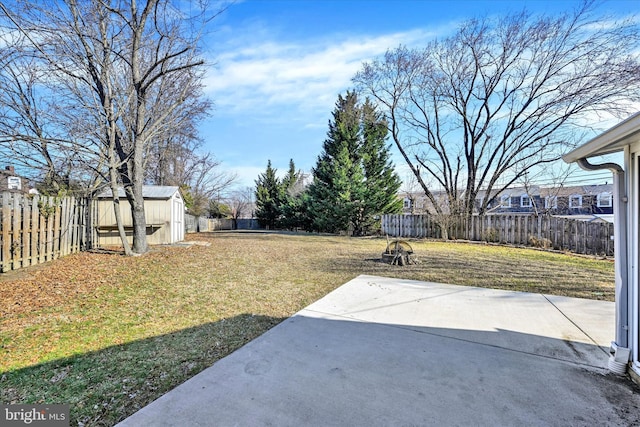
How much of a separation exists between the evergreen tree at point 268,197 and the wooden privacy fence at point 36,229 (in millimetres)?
18311

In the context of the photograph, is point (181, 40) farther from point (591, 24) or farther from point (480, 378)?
point (591, 24)

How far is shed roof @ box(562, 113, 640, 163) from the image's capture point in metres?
1.83

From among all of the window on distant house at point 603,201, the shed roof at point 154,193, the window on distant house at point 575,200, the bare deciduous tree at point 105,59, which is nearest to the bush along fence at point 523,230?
the shed roof at point 154,193

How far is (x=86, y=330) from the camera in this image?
129 inches

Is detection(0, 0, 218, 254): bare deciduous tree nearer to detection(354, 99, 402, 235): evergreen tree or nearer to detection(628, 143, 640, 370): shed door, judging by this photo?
detection(628, 143, 640, 370): shed door

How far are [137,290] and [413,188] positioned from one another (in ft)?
56.7

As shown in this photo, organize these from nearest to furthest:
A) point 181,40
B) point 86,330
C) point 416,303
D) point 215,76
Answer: point 86,330 → point 416,303 → point 181,40 → point 215,76

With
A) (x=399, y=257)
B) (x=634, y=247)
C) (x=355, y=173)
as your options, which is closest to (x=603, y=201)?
(x=355, y=173)

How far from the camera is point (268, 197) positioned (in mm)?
26766

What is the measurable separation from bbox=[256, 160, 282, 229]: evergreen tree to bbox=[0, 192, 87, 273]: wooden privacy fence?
18.3 meters

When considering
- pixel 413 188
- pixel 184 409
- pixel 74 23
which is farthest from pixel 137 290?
pixel 413 188

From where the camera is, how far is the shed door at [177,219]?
37.2ft

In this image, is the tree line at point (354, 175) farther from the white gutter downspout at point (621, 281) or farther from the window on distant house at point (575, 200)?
the white gutter downspout at point (621, 281)

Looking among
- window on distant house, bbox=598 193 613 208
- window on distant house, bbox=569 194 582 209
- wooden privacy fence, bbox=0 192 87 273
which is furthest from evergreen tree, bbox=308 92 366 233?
window on distant house, bbox=598 193 613 208
